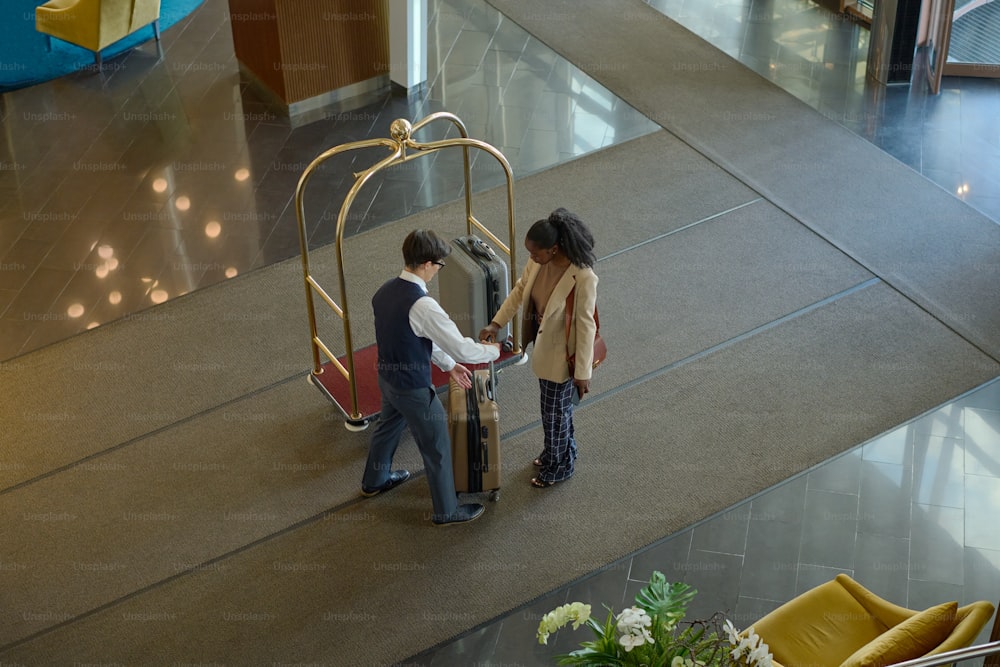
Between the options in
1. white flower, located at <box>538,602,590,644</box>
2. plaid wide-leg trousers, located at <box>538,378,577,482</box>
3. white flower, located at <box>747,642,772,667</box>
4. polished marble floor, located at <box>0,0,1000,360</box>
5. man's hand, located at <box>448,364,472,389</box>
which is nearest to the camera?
white flower, located at <box>747,642,772,667</box>

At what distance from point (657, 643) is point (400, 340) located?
2.07 meters

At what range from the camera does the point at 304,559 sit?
550cm

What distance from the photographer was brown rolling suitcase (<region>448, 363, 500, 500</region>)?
539 cm

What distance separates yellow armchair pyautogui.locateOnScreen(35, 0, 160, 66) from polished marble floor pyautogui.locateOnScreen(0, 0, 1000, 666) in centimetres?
29

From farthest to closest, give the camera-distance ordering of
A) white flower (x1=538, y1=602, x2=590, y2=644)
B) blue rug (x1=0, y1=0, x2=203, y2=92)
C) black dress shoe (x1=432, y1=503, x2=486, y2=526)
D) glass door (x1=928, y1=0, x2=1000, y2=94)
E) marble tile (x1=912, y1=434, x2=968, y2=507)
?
blue rug (x1=0, y1=0, x2=203, y2=92) → glass door (x1=928, y1=0, x2=1000, y2=94) → marble tile (x1=912, y1=434, x2=968, y2=507) → black dress shoe (x1=432, y1=503, x2=486, y2=526) → white flower (x1=538, y1=602, x2=590, y2=644)

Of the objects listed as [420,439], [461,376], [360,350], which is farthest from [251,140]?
[420,439]

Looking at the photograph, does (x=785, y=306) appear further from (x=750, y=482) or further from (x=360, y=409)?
(x=360, y=409)

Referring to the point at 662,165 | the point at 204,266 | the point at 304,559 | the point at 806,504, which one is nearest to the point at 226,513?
the point at 304,559

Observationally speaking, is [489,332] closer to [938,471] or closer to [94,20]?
[938,471]

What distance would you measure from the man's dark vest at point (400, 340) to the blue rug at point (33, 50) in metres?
5.74

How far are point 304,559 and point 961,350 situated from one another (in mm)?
4019

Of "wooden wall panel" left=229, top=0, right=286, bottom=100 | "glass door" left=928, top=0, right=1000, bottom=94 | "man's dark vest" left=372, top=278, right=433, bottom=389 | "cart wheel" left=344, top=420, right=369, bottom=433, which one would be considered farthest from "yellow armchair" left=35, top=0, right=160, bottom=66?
"glass door" left=928, top=0, right=1000, bottom=94

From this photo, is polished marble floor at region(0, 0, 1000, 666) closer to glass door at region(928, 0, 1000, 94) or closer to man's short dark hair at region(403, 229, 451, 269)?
glass door at region(928, 0, 1000, 94)

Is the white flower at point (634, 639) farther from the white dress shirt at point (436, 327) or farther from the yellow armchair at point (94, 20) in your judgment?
the yellow armchair at point (94, 20)
